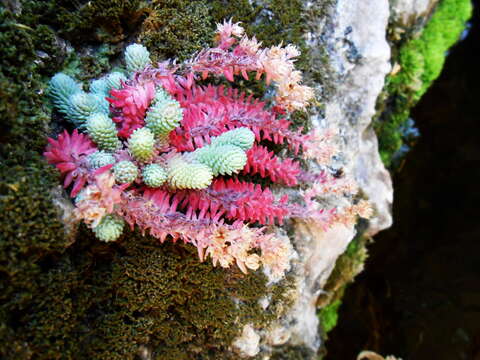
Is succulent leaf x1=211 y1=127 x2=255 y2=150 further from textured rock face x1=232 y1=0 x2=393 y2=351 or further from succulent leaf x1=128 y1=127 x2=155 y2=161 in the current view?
textured rock face x1=232 y1=0 x2=393 y2=351

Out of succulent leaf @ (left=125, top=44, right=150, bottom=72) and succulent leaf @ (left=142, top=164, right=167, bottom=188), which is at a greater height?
succulent leaf @ (left=125, top=44, right=150, bottom=72)

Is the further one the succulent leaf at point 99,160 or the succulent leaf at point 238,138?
the succulent leaf at point 238,138

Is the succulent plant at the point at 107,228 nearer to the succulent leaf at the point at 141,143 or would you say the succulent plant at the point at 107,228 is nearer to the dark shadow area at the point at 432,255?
the succulent leaf at the point at 141,143

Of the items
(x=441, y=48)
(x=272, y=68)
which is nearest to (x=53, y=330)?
(x=272, y=68)

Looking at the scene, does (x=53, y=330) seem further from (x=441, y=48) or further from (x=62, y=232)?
(x=441, y=48)

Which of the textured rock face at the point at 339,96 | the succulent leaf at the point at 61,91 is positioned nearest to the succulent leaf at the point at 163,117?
the succulent leaf at the point at 61,91

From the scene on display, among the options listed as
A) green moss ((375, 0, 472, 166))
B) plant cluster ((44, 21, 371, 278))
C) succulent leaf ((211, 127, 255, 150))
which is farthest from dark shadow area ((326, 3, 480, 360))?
succulent leaf ((211, 127, 255, 150))

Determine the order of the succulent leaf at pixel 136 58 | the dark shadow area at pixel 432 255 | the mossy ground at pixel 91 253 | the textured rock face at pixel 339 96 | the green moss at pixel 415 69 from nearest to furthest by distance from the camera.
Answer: the mossy ground at pixel 91 253 → the succulent leaf at pixel 136 58 → the textured rock face at pixel 339 96 → the dark shadow area at pixel 432 255 → the green moss at pixel 415 69
